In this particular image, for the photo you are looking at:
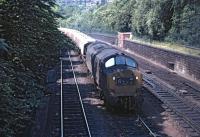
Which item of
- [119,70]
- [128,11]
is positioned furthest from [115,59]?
[128,11]

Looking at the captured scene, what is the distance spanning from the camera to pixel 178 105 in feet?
70.5

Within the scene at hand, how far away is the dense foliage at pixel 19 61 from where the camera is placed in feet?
30.7

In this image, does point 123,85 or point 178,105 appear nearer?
point 123,85

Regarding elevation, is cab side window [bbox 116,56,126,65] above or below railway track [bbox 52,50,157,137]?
above

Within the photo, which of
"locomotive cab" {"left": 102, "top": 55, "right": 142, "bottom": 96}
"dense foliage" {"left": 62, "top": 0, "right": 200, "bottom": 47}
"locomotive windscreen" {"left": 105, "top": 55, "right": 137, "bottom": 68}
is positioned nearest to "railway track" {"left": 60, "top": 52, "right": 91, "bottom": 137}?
"locomotive cab" {"left": 102, "top": 55, "right": 142, "bottom": 96}

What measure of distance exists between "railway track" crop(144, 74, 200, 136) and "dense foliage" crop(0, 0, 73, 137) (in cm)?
656

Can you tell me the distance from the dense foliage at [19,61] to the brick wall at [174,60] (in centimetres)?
1466

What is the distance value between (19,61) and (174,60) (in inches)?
986

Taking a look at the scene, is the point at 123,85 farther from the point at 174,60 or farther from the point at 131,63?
the point at 174,60

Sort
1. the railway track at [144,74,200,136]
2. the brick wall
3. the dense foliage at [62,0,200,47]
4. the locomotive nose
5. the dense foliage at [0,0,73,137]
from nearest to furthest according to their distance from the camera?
the dense foliage at [0,0,73,137]
the railway track at [144,74,200,136]
the locomotive nose
the brick wall
the dense foliage at [62,0,200,47]

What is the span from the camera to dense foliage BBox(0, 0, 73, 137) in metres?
9.36

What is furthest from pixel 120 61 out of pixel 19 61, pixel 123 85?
pixel 19 61

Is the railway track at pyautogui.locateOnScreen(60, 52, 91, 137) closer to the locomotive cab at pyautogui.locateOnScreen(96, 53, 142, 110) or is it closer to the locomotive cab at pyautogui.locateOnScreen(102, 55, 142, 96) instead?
the locomotive cab at pyautogui.locateOnScreen(96, 53, 142, 110)

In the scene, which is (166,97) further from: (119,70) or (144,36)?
(144,36)
